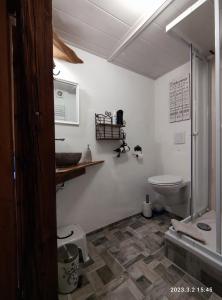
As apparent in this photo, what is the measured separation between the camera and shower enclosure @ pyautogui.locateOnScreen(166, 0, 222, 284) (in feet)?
3.50

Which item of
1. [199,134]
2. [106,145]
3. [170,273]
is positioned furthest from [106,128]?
[170,273]

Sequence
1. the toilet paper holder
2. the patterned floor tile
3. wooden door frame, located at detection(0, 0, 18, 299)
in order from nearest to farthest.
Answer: wooden door frame, located at detection(0, 0, 18, 299), the patterned floor tile, the toilet paper holder

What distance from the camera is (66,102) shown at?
157 centimetres

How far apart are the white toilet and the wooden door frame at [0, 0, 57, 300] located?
1330mm

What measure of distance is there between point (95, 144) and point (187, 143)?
4.16 ft

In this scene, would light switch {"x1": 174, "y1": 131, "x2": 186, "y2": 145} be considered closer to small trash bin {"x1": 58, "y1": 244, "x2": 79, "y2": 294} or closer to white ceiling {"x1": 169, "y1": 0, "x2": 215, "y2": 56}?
white ceiling {"x1": 169, "y1": 0, "x2": 215, "y2": 56}

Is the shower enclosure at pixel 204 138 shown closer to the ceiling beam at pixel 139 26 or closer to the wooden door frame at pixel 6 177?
the ceiling beam at pixel 139 26

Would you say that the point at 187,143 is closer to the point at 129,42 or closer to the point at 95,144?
the point at 95,144

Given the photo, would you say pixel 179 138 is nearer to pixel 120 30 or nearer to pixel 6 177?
pixel 120 30

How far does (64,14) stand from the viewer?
4.05 feet

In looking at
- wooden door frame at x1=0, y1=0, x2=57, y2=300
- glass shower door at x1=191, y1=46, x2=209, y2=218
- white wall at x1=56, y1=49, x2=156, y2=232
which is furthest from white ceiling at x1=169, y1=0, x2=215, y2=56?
wooden door frame at x1=0, y1=0, x2=57, y2=300

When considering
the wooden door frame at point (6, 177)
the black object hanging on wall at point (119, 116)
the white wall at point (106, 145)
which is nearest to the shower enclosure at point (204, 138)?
the white wall at point (106, 145)

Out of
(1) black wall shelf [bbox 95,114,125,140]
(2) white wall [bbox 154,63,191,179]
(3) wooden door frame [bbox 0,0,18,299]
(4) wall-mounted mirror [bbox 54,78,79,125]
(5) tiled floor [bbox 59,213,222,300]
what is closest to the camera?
(3) wooden door frame [bbox 0,0,18,299]

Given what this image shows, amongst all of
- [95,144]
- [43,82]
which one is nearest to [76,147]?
[95,144]
